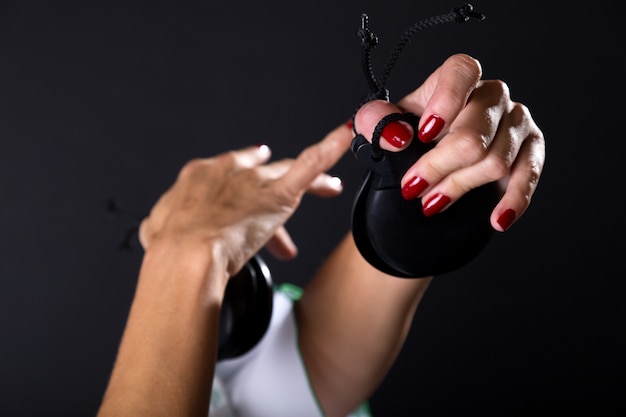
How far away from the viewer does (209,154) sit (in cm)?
176

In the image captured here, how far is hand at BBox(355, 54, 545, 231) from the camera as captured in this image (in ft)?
1.99

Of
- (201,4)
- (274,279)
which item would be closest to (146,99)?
(201,4)

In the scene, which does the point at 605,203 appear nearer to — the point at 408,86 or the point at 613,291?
the point at 613,291

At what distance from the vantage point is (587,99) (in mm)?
1420

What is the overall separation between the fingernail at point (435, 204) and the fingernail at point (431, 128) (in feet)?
0.18

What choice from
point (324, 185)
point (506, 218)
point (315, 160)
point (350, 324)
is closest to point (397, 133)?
point (506, 218)

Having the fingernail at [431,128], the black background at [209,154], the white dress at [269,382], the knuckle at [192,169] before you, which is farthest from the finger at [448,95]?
the black background at [209,154]

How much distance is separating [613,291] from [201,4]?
1.20 meters

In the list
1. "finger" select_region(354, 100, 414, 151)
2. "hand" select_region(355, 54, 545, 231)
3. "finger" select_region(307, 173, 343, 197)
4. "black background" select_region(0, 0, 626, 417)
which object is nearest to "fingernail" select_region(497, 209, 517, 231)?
"hand" select_region(355, 54, 545, 231)

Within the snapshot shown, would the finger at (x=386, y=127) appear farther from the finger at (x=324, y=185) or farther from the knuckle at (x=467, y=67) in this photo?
the finger at (x=324, y=185)

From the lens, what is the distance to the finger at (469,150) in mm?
601

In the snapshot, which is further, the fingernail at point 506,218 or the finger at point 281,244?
the finger at point 281,244

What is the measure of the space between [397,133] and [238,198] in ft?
1.41

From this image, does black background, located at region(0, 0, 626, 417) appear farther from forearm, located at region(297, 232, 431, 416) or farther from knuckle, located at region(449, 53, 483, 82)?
knuckle, located at region(449, 53, 483, 82)
